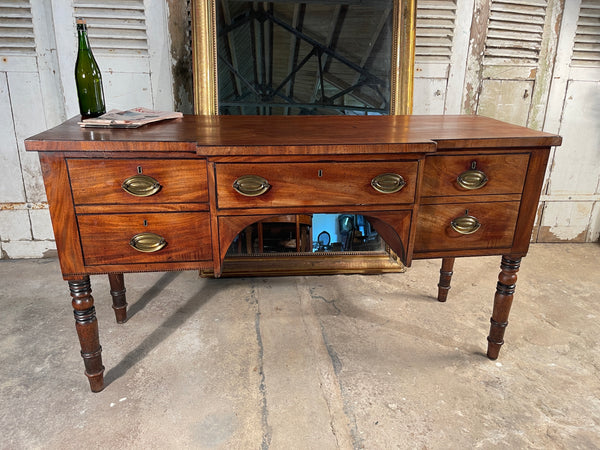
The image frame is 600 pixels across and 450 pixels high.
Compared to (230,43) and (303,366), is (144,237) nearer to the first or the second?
(303,366)

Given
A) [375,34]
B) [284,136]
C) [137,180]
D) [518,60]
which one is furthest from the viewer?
[518,60]

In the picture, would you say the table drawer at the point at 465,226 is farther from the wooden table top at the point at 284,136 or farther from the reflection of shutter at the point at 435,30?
the reflection of shutter at the point at 435,30

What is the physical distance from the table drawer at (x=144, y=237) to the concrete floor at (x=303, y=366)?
525 mm

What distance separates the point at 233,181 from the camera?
135 cm

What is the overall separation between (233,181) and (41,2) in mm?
1756

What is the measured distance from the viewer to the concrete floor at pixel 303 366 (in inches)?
56.0

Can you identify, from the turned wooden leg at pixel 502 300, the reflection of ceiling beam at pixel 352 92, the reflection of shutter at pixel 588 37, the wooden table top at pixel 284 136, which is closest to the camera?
the wooden table top at pixel 284 136

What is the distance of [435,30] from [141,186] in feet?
6.46

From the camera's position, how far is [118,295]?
1945 millimetres

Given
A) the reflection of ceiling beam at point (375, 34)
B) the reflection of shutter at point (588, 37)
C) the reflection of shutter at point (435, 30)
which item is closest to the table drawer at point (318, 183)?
the reflection of ceiling beam at point (375, 34)

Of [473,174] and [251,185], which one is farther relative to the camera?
[473,174]

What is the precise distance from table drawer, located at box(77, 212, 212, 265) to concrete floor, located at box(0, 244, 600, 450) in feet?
1.72

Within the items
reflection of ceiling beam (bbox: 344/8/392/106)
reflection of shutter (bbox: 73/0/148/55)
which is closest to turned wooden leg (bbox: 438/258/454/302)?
reflection of ceiling beam (bbox: 344/8/392/106)

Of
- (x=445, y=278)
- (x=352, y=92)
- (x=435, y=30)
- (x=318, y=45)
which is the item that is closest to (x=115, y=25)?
(x=318, y=45)
